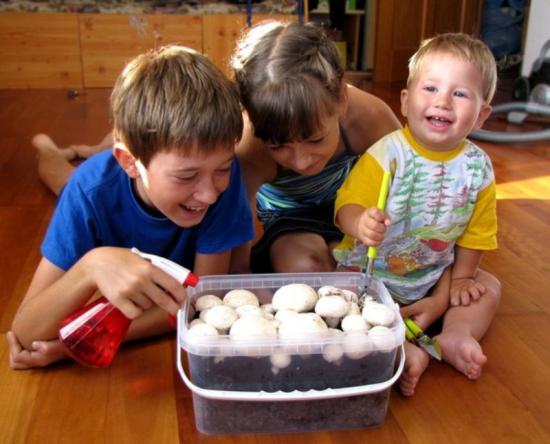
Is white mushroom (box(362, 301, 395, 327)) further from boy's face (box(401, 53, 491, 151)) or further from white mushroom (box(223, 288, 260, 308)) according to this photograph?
boy's face (box(401, 53, 491, 151))

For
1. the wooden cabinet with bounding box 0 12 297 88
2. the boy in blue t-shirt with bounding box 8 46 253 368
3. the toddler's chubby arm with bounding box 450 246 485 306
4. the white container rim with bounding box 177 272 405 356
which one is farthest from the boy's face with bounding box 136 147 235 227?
the wooden cabinet with bounding box 0 12 297 88

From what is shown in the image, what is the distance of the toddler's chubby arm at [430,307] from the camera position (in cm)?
109

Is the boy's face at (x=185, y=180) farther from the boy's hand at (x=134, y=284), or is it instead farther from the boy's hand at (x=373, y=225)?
the boy's hand at (x=373, y=225)

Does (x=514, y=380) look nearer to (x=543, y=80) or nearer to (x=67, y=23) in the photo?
(x=543, y=80)

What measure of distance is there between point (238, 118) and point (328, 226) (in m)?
0.46

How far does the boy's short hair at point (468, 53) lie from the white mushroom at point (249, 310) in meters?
0.49

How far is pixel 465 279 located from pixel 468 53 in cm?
38

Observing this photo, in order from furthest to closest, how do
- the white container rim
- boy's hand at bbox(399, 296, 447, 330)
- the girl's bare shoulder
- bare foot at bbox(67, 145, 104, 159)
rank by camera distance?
1. bare foot at bbox(67, 145, 104, 159)
2. the girl's bare shoulder
3. boy's hand at bbox(399, 296, 447, 330)
4. the white container rim

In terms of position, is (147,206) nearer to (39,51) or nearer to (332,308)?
(332,308)

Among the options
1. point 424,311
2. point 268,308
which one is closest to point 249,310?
point 268,308

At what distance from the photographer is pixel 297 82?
0.94 metres

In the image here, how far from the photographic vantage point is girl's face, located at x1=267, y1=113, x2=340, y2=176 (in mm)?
986

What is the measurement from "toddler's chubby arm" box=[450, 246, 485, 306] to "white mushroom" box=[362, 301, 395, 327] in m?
0.30

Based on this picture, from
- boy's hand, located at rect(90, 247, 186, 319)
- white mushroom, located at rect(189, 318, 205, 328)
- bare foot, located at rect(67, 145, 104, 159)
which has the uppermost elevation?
boy's hand, located at rect(90, 247, 186, 319)
